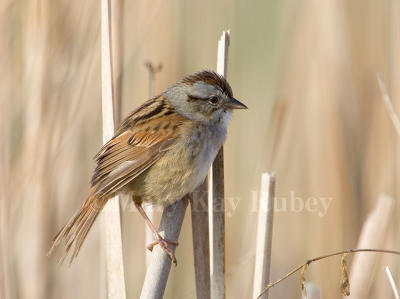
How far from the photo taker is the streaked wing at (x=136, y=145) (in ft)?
8.76

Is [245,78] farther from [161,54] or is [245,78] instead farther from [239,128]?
[161,54]

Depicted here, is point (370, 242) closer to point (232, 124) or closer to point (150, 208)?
point (150, 208)

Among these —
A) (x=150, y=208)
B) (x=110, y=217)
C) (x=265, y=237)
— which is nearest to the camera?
(x=265, y=237)

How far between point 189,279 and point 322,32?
5.16 ft

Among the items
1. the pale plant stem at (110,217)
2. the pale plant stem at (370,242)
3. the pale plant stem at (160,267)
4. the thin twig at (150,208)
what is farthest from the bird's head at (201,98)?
the pale plant stem at (370,242)

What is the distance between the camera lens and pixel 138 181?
9.34 ft

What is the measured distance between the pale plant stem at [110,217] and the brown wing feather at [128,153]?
92 millimetres

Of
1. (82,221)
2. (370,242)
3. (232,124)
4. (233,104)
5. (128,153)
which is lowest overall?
(370,242)

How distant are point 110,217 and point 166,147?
52cm

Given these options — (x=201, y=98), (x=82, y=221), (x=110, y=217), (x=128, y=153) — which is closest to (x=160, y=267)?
(x=110, y=217)

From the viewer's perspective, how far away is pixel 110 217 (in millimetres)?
2396

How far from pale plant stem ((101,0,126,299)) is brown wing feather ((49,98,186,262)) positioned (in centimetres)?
9

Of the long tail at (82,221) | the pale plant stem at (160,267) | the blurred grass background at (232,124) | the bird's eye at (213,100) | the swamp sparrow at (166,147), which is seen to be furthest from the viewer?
the bird's eye at (213,100)

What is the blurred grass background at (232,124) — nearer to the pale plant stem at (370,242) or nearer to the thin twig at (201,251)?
the pale plant stem at (370,242)
